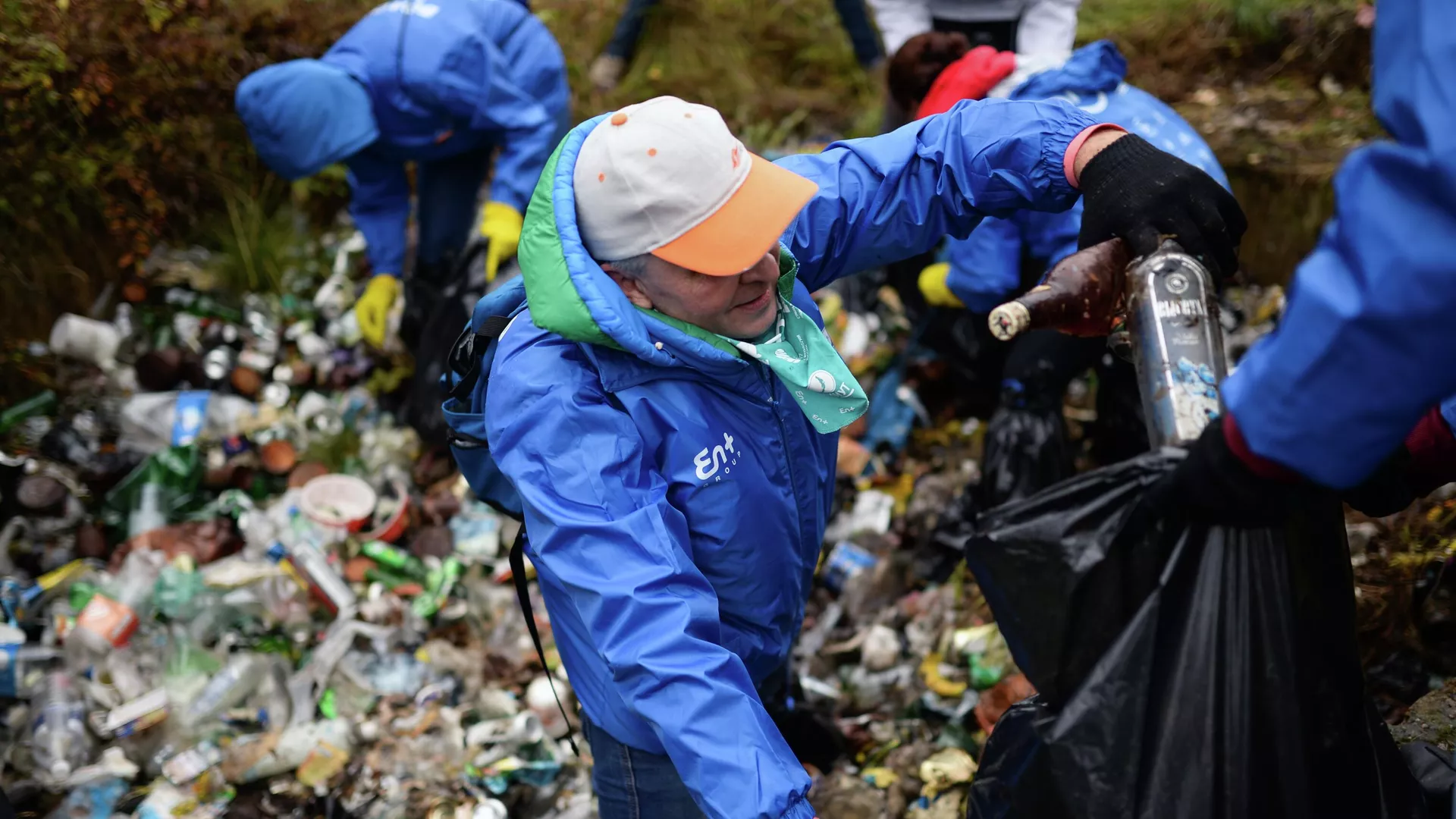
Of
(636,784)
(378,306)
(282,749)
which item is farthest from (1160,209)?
(378,306)

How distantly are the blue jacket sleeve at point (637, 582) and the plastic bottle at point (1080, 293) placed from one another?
608mm

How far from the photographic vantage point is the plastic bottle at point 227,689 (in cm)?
338

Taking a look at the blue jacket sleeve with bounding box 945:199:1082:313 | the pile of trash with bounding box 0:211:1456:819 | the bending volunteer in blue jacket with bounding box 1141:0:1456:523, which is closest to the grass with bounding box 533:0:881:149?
the pile of trash with bounding box 0:211:1456:819

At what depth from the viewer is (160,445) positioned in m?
4.46

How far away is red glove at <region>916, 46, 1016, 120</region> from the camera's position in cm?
327

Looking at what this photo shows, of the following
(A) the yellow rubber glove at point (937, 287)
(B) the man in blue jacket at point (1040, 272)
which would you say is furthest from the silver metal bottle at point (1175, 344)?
(A) the yellow rubber glove at point (937, 287)

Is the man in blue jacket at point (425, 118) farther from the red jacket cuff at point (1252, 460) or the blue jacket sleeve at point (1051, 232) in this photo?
the red jacket cuff at point (1252, 460)

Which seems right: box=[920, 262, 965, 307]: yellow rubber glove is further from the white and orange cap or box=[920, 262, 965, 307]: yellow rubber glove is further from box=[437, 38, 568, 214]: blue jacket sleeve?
the white and orange cap

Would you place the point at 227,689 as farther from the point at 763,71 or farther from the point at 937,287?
the point at 763,71

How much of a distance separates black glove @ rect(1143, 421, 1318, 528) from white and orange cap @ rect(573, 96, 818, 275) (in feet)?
2.30

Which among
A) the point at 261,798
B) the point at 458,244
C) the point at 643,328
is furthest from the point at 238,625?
the point at 643,328

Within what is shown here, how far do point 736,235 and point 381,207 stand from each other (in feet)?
10.2

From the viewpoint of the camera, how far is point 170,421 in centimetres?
448

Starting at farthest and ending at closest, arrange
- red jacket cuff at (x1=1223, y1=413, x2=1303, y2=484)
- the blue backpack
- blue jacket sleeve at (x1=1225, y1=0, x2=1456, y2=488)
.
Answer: the blue backpack → red jacket cuff at (x1=1223, y1=413, x2=1303, y2=484) → blue jacket sleeve at (x1=1225, y1=0, x2=1456, y2=488)
